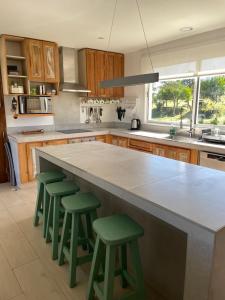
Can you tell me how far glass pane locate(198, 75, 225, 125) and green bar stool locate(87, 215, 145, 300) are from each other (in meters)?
2.82

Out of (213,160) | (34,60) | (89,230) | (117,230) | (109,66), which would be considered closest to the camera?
(117,230)

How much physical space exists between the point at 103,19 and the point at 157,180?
7.65 feet

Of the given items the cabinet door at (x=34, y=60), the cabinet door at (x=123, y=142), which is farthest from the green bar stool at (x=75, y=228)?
the cabinet door at (x=34, y=60)

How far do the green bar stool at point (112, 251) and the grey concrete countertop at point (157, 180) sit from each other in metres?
0.21

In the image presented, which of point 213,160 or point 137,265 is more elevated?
point 213,160

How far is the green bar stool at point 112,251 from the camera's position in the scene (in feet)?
4.50

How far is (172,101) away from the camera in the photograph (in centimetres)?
430

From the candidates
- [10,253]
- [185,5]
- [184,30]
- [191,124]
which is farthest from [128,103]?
[10,253]

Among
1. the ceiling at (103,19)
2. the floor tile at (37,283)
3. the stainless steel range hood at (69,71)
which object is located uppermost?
the ceiling at (103,19)

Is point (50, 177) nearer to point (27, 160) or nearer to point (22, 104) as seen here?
point (27, 160)

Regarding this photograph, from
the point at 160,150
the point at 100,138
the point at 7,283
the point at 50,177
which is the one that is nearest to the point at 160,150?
the point at 160,150

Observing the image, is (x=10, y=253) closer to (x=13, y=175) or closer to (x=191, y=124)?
(x=13, y=175)

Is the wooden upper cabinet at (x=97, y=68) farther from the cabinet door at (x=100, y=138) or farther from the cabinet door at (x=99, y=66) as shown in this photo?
the cabinet door at (x=100, y=138)

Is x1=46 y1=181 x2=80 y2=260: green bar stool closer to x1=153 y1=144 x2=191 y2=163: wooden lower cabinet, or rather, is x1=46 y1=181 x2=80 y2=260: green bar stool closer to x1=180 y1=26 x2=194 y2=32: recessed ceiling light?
x1=153 y1=144 x2=191 y2=163: wooden lower cabinet
